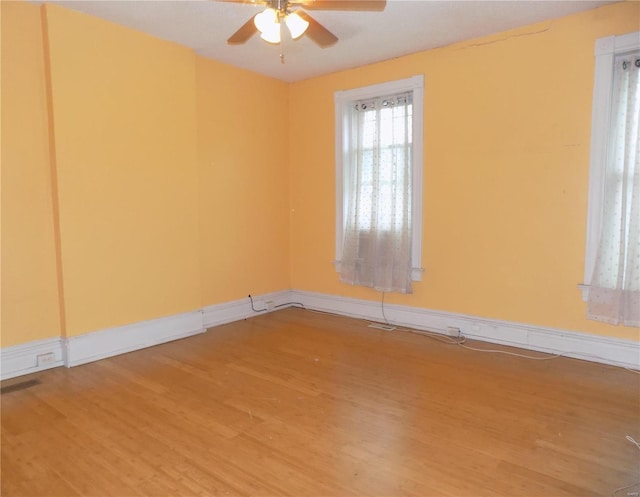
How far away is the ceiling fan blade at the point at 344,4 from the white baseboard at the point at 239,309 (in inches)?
117

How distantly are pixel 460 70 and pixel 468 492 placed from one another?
3.42m

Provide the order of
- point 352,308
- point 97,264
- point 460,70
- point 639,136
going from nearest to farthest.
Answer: point 639,136 → point 97,264 → point 460,70 → point 352,308

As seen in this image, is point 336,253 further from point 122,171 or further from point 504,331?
point 122,171

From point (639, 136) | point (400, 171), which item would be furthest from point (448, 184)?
point (639, 136)

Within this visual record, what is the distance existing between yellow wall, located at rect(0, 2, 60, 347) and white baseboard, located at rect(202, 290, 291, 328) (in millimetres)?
1510

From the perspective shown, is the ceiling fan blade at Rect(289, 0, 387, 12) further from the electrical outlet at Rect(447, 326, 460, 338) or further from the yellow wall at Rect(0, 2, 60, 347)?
the electrical outlet at Rect(447, 326, 460, 338)

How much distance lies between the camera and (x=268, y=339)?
13.6 feet

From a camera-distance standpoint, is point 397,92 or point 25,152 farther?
point 397,92

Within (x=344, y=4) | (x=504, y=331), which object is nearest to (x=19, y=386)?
(x=344, y=4)

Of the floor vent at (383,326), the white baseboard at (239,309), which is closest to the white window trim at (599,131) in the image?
the floor vent at (383,326)

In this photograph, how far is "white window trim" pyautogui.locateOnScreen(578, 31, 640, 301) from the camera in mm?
3225

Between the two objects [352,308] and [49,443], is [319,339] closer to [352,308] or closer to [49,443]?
[352,308]

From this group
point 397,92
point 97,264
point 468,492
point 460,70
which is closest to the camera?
point 468,492

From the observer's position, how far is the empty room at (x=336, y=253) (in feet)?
7.42
